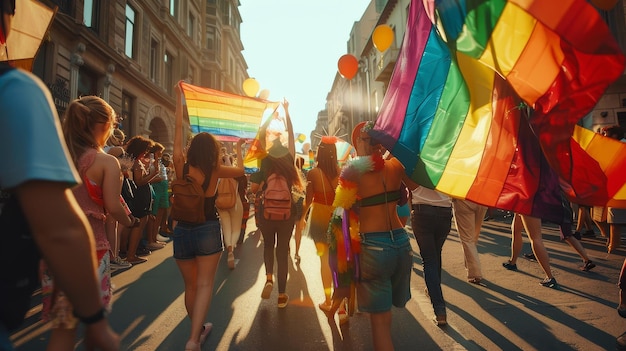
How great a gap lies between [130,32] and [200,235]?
18.2 m

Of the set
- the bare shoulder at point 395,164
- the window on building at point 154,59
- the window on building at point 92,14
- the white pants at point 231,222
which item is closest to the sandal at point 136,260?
the white pants at point 231,222

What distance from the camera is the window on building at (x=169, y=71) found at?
22.7 metres

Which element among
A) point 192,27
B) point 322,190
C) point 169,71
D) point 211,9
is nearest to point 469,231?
point 322,190

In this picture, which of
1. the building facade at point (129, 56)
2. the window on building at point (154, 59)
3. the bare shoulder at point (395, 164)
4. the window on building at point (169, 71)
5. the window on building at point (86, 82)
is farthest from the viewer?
the window on building at point (169, 71)

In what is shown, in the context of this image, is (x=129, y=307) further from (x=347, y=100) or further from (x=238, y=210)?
(x=347, y=100)

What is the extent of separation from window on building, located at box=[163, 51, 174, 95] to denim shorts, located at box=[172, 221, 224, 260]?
21979 millimetres

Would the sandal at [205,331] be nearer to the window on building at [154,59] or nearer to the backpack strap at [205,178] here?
the backpack strap at [205,178]

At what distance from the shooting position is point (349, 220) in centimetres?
279

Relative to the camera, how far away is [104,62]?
14664mm

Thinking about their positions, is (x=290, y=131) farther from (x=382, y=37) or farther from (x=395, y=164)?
(x=382, y=37)

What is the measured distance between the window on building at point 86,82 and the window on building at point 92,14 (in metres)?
1.76

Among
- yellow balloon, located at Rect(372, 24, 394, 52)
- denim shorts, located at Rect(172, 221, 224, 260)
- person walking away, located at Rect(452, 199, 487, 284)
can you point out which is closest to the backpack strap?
denim shorts, located at Rect(172, 221, 224, 260)

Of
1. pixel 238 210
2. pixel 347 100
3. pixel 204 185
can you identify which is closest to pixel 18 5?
pixel 204 185

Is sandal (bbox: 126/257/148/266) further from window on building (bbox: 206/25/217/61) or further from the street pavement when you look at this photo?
window on building (bbox: 206/25/217/61)
